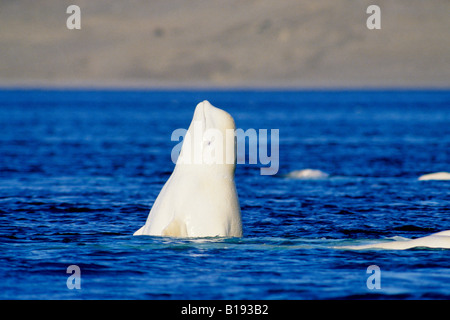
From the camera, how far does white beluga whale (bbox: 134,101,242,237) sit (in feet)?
62.4

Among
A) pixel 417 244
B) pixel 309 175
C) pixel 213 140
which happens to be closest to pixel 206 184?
pixel 213 140

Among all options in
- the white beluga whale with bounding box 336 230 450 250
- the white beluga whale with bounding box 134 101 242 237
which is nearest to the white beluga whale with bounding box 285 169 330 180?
the white beluga whale with bounding box 336 230 450 250

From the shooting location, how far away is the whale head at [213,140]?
1905 cm

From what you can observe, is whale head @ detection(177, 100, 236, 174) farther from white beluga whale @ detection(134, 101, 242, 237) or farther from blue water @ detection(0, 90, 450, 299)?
blue water @ detection(0, 90, 450, 299)

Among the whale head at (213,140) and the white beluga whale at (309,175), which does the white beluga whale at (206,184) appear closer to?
the whale head at (213,140)

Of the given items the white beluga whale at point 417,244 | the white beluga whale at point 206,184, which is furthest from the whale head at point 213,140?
the white beluga whale at point 417,244

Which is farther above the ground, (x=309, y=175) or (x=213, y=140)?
(x=213, y=140)

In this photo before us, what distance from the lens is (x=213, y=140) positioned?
19125mm

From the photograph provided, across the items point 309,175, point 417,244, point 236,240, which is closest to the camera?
point 236,240

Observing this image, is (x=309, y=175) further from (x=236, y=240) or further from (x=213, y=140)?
(x=213, y=140)

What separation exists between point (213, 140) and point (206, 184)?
1.03 metres

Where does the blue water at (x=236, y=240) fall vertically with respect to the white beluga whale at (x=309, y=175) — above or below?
below

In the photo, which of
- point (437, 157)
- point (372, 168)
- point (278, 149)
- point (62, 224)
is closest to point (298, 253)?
point (62, 224)

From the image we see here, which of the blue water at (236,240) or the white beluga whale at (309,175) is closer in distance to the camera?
the blue water at (236,240)
